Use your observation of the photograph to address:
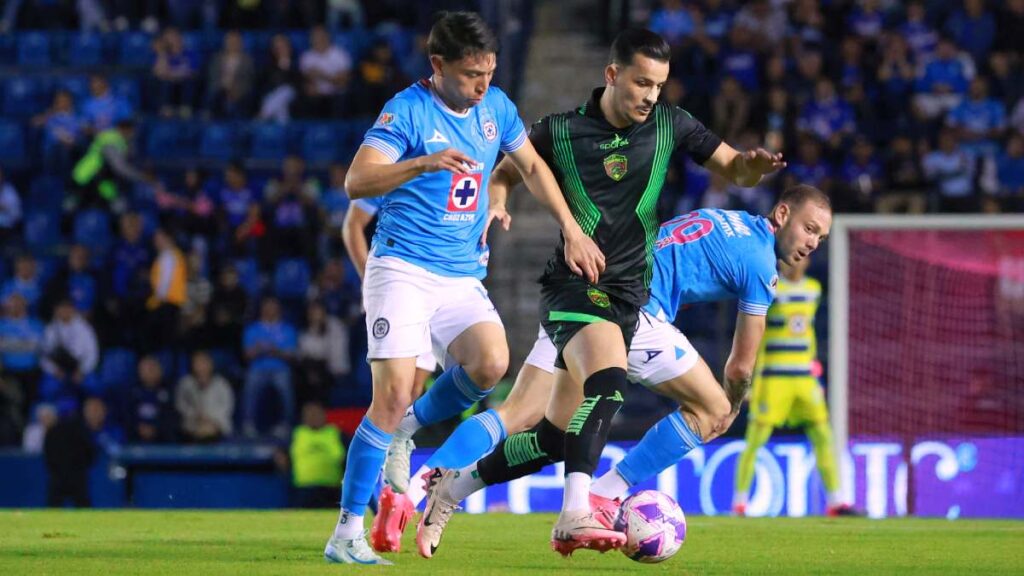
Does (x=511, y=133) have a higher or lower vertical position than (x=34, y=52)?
lower

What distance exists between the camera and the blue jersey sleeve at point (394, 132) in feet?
21.1

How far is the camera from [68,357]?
50.1 feet

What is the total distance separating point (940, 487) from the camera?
12.7 metres

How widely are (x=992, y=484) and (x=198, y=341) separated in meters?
7.06

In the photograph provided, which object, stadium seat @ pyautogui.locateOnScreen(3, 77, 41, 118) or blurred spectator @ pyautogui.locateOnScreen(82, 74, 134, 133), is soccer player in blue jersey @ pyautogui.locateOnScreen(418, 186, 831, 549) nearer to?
blurred spectator @ pyautogui.locateOnScreen(82, 74, 134, 133)

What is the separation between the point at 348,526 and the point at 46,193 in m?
12.1

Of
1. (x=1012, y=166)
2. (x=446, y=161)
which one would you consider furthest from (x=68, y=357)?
(x=446, y=161)

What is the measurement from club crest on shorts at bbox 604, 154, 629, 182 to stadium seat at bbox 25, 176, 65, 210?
1181 centimetres

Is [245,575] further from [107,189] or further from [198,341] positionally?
[107,189]

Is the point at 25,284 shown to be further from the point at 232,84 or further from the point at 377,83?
the point at 377,83

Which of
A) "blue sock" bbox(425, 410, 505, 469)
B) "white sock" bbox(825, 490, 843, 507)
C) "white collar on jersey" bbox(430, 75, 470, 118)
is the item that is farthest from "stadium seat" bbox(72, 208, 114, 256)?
"white collar on jersey" bbox(430, 75, 470, 118)

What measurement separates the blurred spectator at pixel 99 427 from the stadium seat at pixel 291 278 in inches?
82.1

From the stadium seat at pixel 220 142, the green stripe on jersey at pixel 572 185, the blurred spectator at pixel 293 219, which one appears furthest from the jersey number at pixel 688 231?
the stadium seat at pixel 220 142

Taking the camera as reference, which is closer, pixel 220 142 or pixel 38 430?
pixel 38 430
